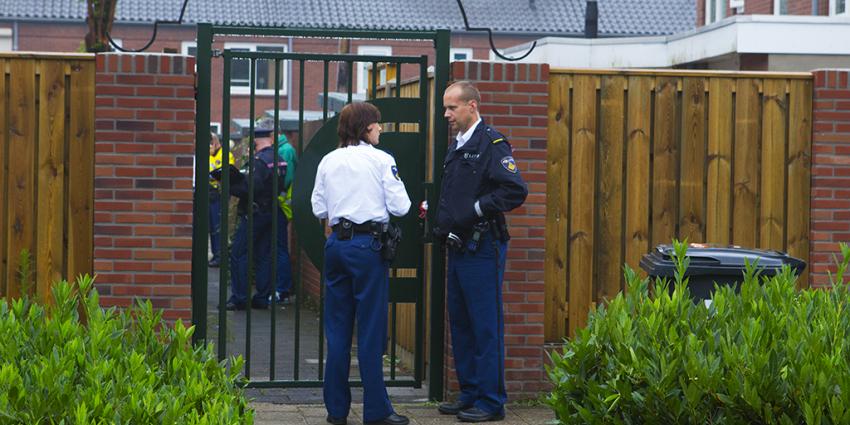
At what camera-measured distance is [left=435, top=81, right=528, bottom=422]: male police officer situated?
22.6ft

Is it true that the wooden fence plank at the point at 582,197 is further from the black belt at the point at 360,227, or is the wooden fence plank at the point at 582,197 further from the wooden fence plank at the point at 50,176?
the wooden fence plank at the point at 50,176

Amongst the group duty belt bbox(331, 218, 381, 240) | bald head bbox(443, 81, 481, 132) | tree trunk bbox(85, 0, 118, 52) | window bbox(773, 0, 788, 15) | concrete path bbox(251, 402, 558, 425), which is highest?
window bbox(773, 0, 788, 15)

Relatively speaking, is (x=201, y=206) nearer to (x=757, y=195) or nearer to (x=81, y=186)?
(x=81, y=186)

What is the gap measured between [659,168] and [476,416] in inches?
72.5

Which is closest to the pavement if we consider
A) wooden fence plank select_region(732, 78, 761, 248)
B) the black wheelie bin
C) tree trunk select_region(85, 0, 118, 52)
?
the black wheelie bin

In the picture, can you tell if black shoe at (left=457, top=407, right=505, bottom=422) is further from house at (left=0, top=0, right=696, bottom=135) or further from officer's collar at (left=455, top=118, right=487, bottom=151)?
house at (left=0, top=0, right=696, bottom=135)

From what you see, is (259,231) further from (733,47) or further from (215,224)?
(733,47)

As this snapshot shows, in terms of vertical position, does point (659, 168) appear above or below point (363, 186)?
above

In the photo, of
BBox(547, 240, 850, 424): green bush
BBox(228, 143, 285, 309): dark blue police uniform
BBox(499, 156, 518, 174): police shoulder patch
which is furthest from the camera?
BBox(228, 143, 285, 309): dark blue police uniform

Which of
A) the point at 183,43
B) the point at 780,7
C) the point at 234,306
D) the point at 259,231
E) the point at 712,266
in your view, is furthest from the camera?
the point at 183,43

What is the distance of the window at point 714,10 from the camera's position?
36.4m

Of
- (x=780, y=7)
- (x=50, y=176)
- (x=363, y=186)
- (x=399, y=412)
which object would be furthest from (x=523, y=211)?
(x=780, y=7)

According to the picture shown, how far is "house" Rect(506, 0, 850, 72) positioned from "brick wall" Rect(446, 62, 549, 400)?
12.1m

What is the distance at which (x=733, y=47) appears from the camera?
19.2 metres
